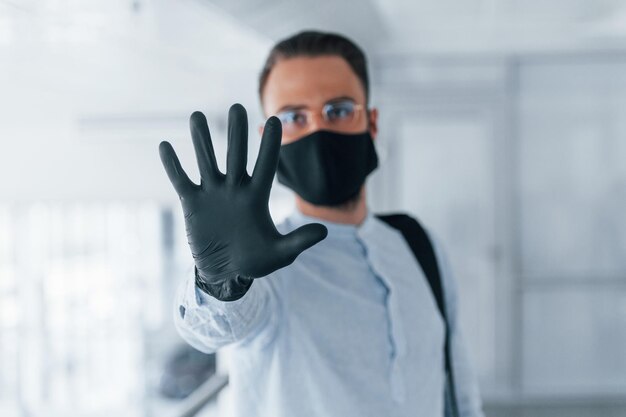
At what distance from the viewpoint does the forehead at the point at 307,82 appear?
1.12 m

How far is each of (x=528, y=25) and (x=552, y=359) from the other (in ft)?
7.69

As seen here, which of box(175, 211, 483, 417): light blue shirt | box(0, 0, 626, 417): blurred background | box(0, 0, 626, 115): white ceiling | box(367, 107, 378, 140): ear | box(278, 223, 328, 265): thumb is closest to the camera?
box(278, 223, 328, 265): thumb

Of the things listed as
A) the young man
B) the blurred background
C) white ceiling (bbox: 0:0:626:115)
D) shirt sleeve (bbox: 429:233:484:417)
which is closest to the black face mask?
the young man

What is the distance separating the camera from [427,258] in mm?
1298

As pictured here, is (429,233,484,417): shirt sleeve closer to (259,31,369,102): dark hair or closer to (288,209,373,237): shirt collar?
(288,209,373,237): shirt collar

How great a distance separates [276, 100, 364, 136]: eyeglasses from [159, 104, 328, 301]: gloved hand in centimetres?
37

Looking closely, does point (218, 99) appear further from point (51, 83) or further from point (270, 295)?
point (270, 295)

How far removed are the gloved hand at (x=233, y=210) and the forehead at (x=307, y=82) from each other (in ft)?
1.15

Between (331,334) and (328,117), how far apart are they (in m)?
0.41

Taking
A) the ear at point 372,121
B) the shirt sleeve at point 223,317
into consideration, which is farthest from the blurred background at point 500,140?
the shirt sleeve at point 223,317

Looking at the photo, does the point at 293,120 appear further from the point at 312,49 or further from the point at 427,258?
the point at 427,258

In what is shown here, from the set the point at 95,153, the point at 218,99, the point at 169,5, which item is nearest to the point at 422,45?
the point at 218,99

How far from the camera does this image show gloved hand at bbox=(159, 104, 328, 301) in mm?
772

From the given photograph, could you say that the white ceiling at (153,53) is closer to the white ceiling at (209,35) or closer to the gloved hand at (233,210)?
the white ceiling at (209,35)
